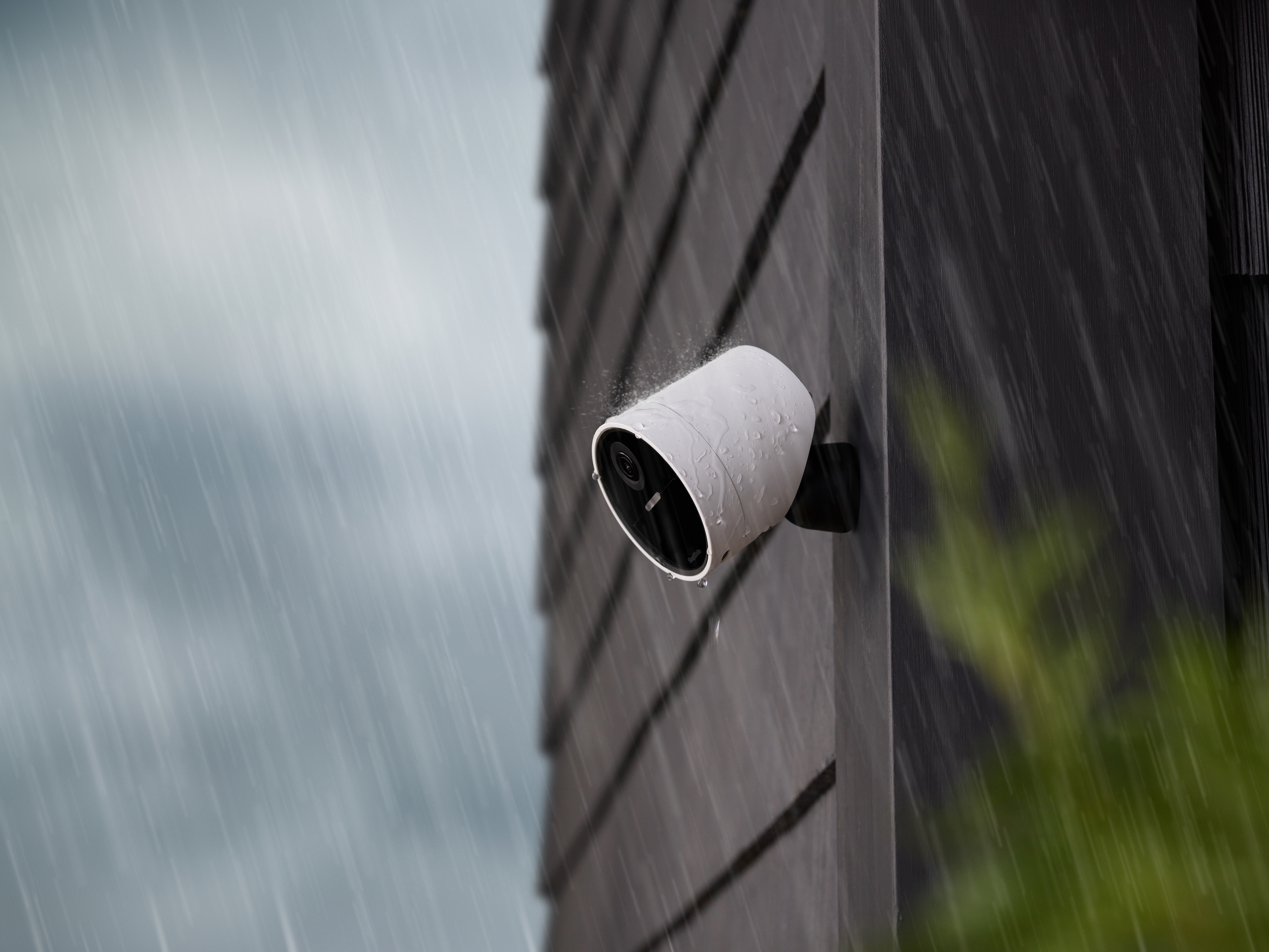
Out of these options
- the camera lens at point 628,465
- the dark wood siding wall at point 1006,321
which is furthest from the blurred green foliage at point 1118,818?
the camera lens at point 628,465

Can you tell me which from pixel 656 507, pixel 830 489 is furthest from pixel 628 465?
pixel 830 489

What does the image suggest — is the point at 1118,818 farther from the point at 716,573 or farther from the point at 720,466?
the point at 716,573

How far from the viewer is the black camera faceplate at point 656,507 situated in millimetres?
867

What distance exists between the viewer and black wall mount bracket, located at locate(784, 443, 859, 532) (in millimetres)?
855

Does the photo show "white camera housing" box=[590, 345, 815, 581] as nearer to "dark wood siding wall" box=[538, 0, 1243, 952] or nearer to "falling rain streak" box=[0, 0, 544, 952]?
"dark wood siding wall" box=[538, 0, 1243, 952]

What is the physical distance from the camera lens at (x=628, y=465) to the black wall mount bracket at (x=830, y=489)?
150mm

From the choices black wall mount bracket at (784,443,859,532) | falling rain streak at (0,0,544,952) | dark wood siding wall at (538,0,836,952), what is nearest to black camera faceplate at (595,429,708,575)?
black wall mount bracket at (784,443,859,532)

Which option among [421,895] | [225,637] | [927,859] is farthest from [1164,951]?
[225,637]

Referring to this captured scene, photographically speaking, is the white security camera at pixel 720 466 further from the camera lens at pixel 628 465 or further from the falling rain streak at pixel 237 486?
the falling rain streak at pixel 237 486

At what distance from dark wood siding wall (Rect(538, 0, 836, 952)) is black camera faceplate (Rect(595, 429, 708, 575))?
264 mm

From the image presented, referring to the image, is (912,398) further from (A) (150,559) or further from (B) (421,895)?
(A) (150,559)

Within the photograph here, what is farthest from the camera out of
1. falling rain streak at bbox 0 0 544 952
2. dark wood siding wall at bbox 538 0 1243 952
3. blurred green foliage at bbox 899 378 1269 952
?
falling rain streak at bbox 0 0 544 952

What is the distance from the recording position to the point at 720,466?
812 mm

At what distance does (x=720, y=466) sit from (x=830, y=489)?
127 millimetres
